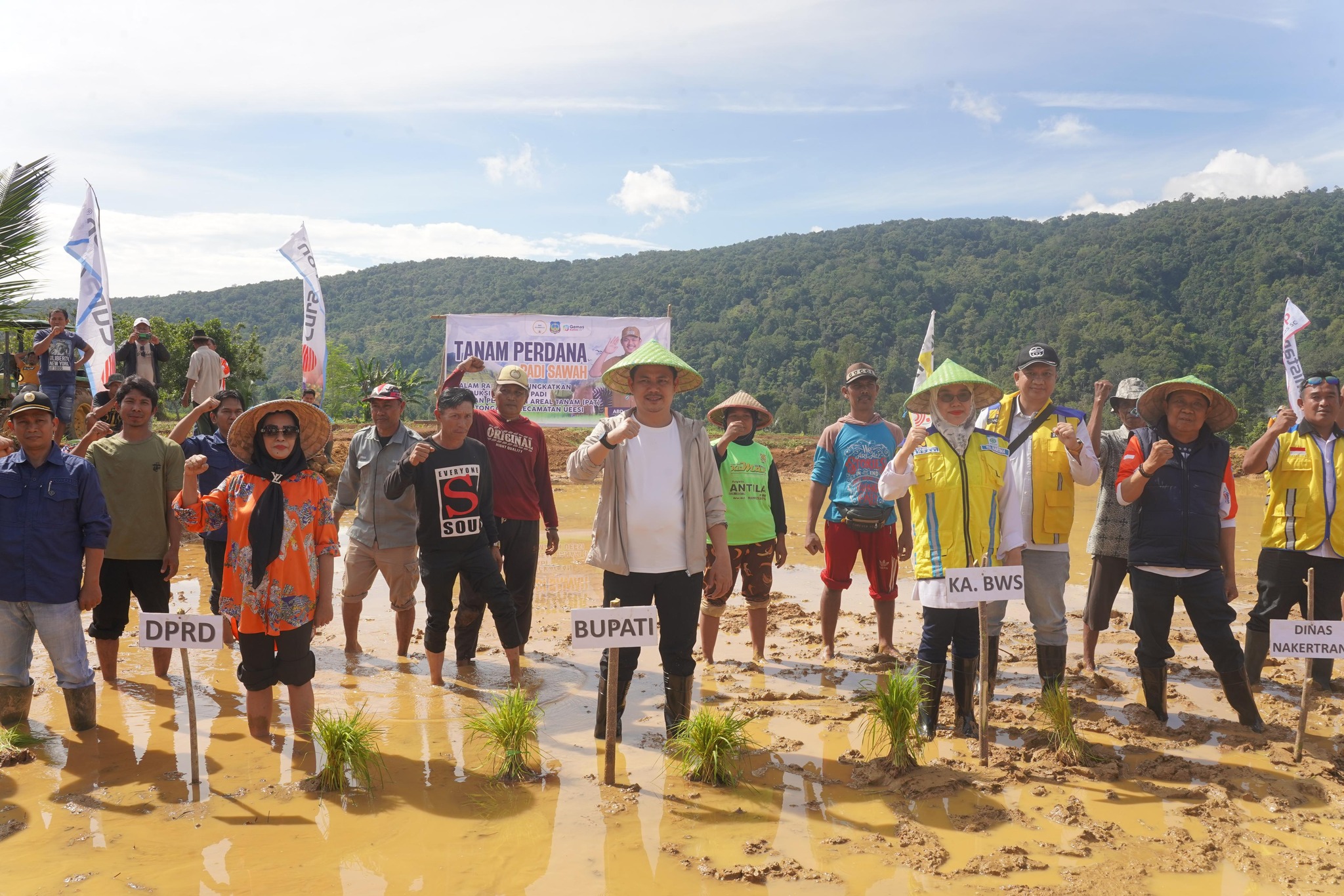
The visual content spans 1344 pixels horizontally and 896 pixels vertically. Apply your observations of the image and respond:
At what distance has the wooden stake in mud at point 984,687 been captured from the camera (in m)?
4.41

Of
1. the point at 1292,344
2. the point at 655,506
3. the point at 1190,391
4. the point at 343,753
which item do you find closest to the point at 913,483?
the point at 655,506

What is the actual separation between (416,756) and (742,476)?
9.17 feet

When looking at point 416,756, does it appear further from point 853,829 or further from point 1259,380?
point 1259,380

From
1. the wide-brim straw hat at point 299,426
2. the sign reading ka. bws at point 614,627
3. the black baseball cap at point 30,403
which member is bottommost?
the sign reading ka. bws at point 614,627

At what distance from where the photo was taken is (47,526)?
4.57m

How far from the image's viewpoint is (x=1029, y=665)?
6535mm

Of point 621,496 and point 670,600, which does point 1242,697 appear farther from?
point 621,496

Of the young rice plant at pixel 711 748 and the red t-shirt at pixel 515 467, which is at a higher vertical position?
the red t-shirt at pixel 515 467

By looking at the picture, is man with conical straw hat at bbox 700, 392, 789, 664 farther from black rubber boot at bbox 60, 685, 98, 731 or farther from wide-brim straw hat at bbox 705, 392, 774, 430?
black rubber boot at bbox 60, 685, 98, 731

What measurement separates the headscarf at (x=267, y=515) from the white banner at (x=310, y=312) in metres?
8.85

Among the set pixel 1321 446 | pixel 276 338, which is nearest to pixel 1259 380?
pixel 1321 446

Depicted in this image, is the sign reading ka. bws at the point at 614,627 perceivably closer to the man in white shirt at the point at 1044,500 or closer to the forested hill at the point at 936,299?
the man in white shirt at the point at 1044,500

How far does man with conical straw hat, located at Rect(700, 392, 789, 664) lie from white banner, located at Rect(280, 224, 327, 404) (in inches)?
330

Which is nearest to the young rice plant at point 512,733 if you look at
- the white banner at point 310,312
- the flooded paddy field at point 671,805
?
the flooded paddy field at point 671,805
